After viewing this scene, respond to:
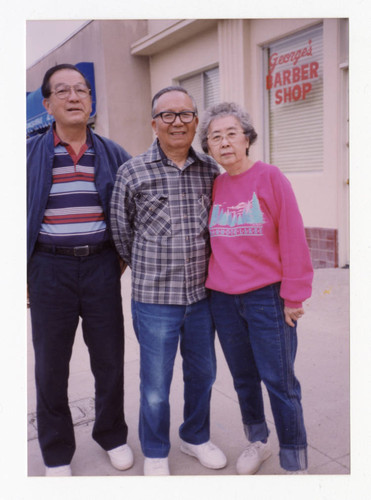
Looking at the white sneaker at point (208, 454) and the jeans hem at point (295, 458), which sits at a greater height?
the jeans hem at point (295, 458)

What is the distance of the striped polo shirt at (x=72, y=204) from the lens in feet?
7.72

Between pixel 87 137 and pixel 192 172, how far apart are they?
0.59 m

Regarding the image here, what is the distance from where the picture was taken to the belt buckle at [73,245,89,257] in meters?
2.36

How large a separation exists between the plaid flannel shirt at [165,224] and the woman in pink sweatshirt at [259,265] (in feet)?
0.28

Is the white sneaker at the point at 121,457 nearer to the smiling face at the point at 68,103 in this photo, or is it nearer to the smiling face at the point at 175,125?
the smiling face at the point at 175,125

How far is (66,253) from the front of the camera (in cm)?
236

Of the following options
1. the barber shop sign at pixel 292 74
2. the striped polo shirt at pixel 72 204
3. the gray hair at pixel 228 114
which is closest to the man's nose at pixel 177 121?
the gray hair at pixel 228 114

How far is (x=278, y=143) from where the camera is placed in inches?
271

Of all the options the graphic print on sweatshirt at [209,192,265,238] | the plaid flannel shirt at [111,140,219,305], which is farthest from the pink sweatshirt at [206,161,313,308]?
the plaid flannel shirt at [111,140,219,305]

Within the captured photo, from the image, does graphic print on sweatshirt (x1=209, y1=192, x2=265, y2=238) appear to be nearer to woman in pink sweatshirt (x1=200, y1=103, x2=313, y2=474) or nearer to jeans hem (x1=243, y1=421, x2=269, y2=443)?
woman in pink sweatshirt (x1=200, y1=103, x2=313, y2=474)

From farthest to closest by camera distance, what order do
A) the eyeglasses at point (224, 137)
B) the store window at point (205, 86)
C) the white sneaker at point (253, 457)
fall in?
the store window at point (205, 86) → the white sneaker at point (253, 457) → the eyeglasses at point (224, 137)

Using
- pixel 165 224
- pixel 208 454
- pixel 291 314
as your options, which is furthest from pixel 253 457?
pixel 165 224

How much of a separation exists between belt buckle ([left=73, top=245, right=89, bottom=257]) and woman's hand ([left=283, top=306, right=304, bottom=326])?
996 mm

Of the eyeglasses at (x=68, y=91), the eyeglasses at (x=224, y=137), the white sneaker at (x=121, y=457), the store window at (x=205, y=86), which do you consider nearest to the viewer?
the eyeglasses at (x=224, y=137)
